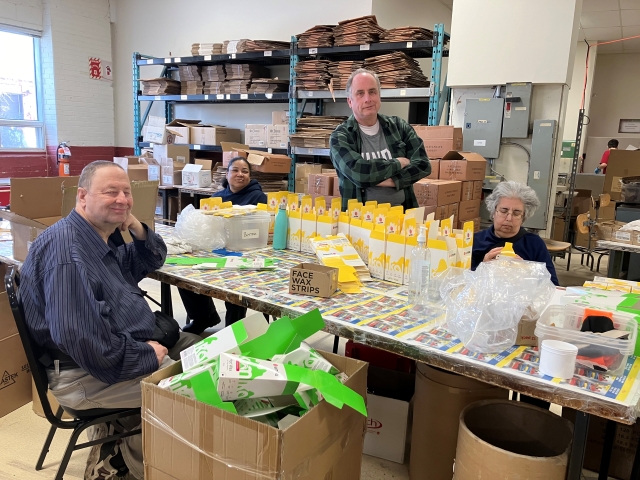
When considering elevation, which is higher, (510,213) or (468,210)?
(510,213)

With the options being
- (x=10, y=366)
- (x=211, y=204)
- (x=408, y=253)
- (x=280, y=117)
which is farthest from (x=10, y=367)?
(x=280, y=117)

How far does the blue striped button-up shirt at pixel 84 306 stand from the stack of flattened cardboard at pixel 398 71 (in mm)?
3699

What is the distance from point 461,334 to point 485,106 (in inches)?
152

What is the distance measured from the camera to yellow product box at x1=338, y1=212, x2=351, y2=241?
2.29m

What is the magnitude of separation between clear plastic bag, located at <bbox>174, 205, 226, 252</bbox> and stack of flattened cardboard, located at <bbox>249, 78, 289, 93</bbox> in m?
3.58

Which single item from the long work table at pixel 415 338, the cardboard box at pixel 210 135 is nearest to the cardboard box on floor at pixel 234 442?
the long work table at pixel 415 338

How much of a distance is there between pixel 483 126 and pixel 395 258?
329 centimetres

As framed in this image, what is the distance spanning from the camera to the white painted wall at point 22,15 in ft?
21.2

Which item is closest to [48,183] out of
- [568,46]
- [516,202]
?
[516,202]

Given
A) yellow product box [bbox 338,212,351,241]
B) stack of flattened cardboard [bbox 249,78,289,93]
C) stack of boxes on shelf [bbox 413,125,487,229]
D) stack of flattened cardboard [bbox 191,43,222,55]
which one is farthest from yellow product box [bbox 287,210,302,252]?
stack of flattened cardboard [bbox 191,43,222,55]

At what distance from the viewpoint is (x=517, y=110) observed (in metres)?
4.63

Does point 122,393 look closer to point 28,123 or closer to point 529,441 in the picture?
point 529,441

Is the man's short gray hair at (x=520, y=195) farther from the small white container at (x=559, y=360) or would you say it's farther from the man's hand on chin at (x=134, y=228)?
the man's hand on chin at (x=134, y=228)

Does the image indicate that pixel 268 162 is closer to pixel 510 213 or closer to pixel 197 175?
pixel 197 175
